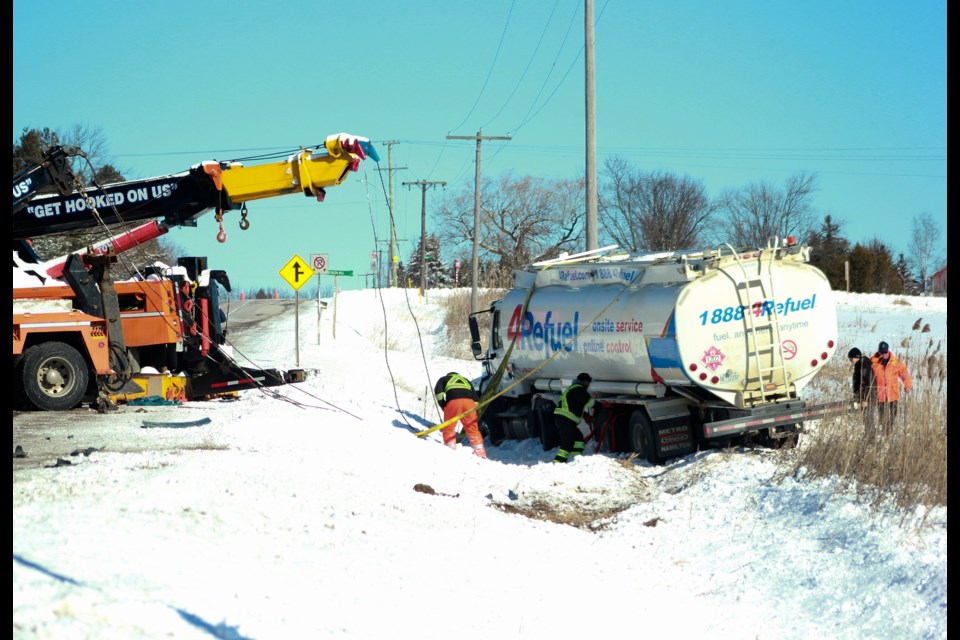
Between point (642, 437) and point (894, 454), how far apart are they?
5.39m

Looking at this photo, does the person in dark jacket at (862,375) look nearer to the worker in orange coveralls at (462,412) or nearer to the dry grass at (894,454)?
the dry grass at (894,454)

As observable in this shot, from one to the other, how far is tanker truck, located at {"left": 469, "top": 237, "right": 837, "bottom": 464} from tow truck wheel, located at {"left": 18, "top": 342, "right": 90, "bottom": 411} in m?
7.56

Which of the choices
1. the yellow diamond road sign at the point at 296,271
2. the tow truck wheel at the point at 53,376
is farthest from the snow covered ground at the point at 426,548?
the yellow diamond road sign at the point at 296,271

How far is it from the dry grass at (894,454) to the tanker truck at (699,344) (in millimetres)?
1966

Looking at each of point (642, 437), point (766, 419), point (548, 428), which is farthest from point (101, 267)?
point (766, 419)

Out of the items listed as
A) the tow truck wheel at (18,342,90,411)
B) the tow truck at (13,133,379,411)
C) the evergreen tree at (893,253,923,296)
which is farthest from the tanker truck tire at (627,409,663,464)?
the evergreen tree at (893,253,923,296)

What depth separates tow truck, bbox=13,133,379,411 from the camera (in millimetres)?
14641

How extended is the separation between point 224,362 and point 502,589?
12.7m

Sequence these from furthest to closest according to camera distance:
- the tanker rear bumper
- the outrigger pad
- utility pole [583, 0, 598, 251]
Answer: utility pole [583, 0, 598, 251] < the outrigger pad < the tanker rear bumper

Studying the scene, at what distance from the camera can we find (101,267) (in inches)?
637

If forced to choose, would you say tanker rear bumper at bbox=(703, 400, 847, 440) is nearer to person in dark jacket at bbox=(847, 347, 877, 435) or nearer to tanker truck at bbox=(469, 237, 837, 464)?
tanker truck at bbox=(469, 237, 837, 464)

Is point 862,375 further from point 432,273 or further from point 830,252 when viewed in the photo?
point 432,273

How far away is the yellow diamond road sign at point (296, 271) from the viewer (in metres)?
26.4
